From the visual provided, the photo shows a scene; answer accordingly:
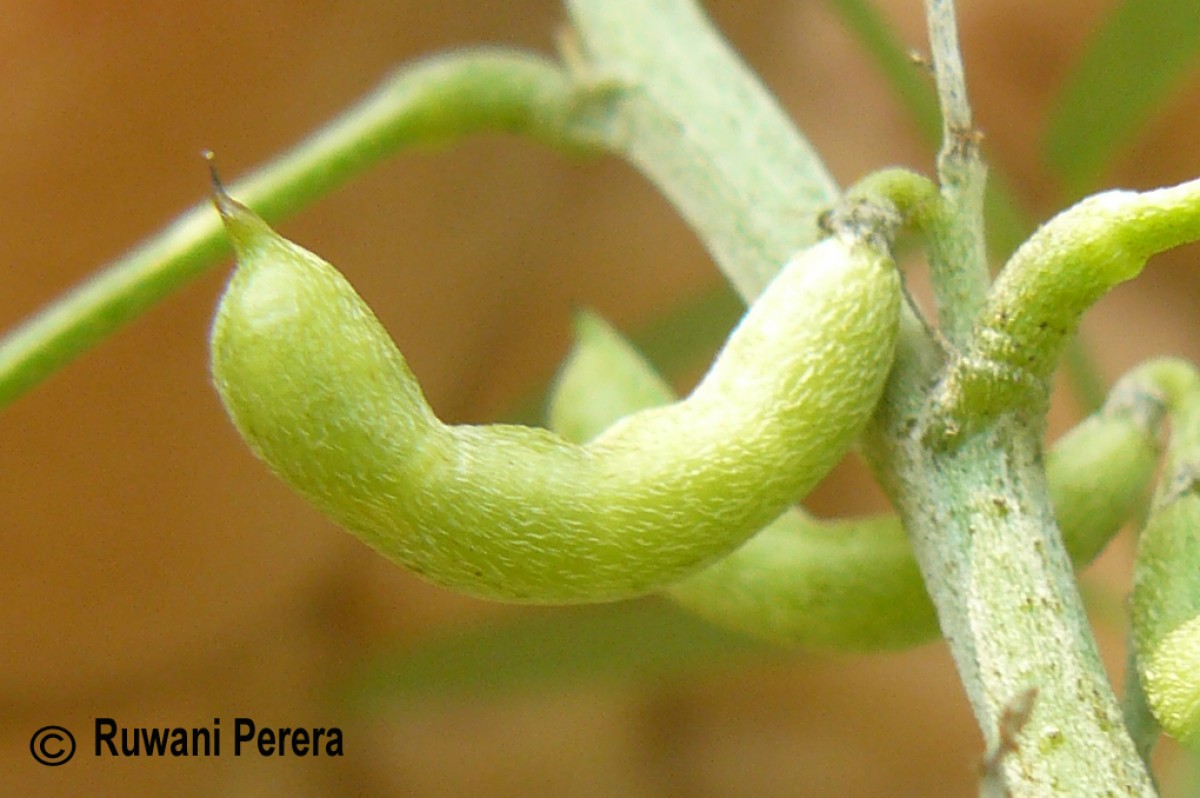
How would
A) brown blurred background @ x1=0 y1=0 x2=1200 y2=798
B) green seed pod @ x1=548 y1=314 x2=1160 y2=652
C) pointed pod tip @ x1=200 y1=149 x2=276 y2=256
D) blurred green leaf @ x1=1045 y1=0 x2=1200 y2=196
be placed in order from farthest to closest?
1. brown blurred background @ x1=0 y1=0 x2=1200 y2=798
2. blurred green leaf @ x1=1045 y1=0 x2=1200 y2=196
3. green seed pod @ x1=548 y1=314 x2=1160 y2=652
4. pointed pod tip @ x1=200 y1=149 x2=276 y2=256

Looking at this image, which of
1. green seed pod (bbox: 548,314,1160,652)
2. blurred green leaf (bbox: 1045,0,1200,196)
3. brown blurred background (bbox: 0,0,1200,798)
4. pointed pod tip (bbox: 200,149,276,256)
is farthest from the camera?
brown blurred background (bbox: 0,0,1200,798)

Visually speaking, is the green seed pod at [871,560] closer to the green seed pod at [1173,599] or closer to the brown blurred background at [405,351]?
the green seed pod at [1173,599]

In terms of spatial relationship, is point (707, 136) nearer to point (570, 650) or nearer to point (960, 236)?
point (960, 236)

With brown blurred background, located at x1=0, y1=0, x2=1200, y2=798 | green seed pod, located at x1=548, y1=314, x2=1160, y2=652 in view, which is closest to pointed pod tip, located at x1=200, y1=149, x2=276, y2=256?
green seed pod, located at x1=548, y1=314, x2=1160, y2=652

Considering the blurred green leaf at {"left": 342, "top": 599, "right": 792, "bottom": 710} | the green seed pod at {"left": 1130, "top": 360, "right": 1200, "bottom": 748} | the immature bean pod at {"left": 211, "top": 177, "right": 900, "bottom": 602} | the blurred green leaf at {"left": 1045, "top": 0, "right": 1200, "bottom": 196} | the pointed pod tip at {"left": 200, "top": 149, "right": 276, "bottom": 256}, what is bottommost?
the green seed pod at {"left": 1130, "top": 360, "right": 1200, "bottom": 748}

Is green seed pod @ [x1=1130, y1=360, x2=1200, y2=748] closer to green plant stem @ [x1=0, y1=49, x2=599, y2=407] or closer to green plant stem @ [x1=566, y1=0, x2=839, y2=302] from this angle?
green plant stem @ [x1=566, y1=0, x2=839, y2=302]

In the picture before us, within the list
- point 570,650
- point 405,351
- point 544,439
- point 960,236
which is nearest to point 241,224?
point 544,439

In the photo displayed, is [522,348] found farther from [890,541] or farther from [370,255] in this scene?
[890,541]

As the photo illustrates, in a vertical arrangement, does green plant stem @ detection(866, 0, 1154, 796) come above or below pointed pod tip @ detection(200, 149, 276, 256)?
below
